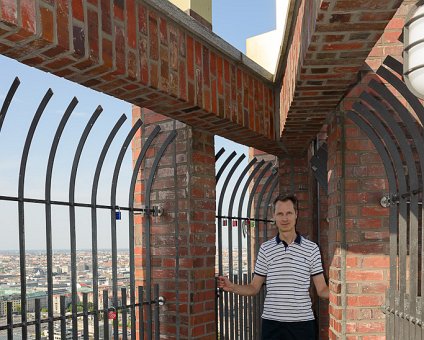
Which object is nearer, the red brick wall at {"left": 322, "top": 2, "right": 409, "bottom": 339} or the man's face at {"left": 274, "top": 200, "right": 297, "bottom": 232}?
the red brick wall at {"left": 322, "top": 2, "right": 409, "bottom": 339}

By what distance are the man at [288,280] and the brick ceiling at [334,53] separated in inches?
27.7

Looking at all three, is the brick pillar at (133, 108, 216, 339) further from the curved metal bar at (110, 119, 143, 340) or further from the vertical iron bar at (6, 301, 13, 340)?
the vertical iron bar at (6, 301, 13, 340)

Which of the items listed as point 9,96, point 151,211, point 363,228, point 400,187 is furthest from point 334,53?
point 151,211

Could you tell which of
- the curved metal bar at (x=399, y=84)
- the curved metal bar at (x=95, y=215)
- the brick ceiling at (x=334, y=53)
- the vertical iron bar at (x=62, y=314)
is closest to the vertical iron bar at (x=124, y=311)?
the curved metal bar at (x=95, y=215)

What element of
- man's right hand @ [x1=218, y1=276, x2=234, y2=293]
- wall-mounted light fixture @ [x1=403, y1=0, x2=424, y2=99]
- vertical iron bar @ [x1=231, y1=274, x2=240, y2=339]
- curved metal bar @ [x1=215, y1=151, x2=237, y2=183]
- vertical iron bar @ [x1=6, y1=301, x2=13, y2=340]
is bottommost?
vertical iron bar @ [x1=231, y1=274, x2=240, y2=339]

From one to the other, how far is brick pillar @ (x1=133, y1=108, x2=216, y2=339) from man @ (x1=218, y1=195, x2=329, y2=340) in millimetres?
258

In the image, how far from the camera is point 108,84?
2805 mm

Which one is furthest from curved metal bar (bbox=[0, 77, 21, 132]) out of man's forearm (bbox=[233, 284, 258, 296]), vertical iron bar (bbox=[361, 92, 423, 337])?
man's forearm (bbox=[233, 284, 258, 296])

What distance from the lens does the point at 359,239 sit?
3504 millimetres

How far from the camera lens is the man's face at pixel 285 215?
394 centimetres

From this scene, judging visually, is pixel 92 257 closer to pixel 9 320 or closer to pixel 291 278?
pixel 9 320

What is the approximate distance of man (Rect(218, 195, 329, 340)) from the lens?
12.4ft

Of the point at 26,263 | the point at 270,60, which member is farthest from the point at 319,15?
the point at 270,60

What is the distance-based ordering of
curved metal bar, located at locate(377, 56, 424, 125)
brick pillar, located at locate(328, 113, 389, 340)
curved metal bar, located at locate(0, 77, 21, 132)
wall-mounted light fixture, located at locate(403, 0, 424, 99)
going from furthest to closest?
brick pillar, located at locate(328, 113, 389, 340) < curved metal bar, located at locate(0, 77, 21, 132) < curved metal bar, located at locate(377, 56, 424, 125) < wall-mounted light fixture, located at locate(403, 0, 424, 99)
